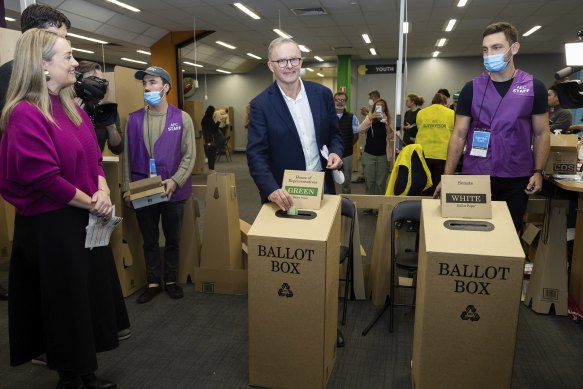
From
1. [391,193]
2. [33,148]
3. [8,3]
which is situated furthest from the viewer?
[8,3]

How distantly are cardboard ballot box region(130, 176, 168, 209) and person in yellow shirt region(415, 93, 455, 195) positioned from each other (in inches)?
113

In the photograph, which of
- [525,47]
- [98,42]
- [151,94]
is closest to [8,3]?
[98,42]

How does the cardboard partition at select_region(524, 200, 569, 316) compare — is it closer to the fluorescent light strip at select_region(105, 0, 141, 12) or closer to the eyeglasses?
the eyeglasses

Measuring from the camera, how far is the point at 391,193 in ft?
10.9

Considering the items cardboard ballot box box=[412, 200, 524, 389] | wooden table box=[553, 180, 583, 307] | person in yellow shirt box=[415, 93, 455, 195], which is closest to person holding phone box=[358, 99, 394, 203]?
person in yellow shirt box=[415, 93, 455, 195]

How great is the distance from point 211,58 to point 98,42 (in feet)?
10.7

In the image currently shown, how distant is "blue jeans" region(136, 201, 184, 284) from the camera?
9.02 feet

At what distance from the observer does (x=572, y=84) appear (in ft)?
6.62

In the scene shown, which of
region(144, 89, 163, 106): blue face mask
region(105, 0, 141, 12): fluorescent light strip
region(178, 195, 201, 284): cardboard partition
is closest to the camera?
region(144, 89, 163, 106): blue face mask

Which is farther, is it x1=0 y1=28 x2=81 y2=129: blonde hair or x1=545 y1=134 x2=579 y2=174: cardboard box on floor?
x1=545 y1=134 x2=579 y2=174: cardboard box on floor

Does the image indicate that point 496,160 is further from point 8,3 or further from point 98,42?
point 98,42

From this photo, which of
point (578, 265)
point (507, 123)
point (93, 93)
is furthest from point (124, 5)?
point (578, 265)

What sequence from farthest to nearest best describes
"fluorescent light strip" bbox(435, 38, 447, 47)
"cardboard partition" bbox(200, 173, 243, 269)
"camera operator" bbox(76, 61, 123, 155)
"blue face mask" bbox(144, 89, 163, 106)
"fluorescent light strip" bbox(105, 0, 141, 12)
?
"fluorescent light strip" bbox(435, 38, 447, 47) < "fluorescent light strip" bbox(105, 0, 141, 12) < "cardboard partition" bbox(200, 173, 243, 269) < "blue face mask" bbox(144, 89, 163, 106) < "camera operator" bbox(76, 61, 123, 155)

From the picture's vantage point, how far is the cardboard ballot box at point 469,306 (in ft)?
4.71
